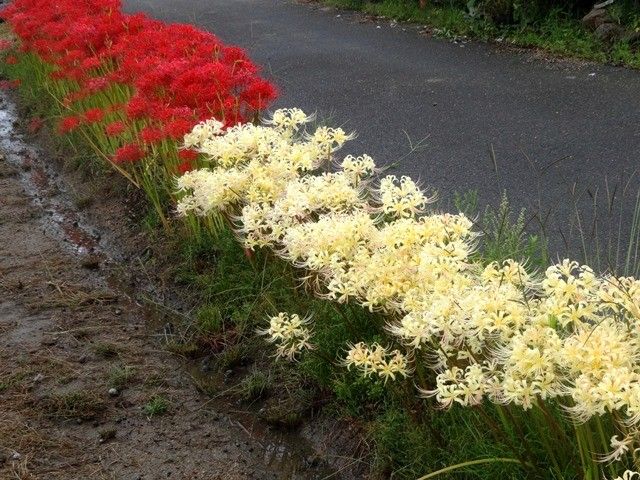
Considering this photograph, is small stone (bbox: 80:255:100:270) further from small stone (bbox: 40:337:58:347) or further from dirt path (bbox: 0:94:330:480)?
small stone (bbox: 40:337:58:347)

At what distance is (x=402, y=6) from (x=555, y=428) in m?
9.17

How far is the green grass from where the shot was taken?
768 cm

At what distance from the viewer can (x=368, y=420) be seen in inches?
122

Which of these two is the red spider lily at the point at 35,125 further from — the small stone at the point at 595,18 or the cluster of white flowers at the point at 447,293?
the small stone at the point at 595,18

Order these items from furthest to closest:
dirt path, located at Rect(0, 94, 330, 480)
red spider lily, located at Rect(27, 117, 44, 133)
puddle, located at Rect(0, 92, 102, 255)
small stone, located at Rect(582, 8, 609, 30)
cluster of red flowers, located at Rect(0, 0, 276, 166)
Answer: small stone, located at Rect(582, 8, 609, 30) < red spider lily, located at Rect(27, 117, 44, 133) < puddle, located at Rect(0, 92, 102, 255) < cluster of red flowers, located at Rect(0, 0, 276, 166) < dirt path, located at Rect(0, 94, 330, 480)

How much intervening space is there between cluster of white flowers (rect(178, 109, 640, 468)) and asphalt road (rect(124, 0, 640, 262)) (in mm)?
1288

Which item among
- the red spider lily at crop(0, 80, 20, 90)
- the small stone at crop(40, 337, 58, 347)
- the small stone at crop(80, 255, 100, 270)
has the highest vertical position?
the small stone at crop(40, 337, 58, 347)

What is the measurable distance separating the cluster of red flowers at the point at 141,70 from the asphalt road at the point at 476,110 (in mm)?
1133

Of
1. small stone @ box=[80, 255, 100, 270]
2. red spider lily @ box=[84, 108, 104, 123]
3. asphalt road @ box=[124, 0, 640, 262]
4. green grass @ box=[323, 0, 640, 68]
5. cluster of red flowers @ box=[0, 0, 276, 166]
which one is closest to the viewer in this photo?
A: cluster of red flowers @ box=[0, 0, 276, 166]

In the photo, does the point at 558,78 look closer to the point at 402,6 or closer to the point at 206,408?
the point at 402,6

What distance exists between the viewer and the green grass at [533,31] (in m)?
7.68

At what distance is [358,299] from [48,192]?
4608 millimetres

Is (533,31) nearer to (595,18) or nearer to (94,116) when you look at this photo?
(595,18)

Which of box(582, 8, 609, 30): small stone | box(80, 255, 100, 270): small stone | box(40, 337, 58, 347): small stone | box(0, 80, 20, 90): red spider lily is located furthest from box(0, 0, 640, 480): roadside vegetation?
box(582, 8, 609, 30): small stone
